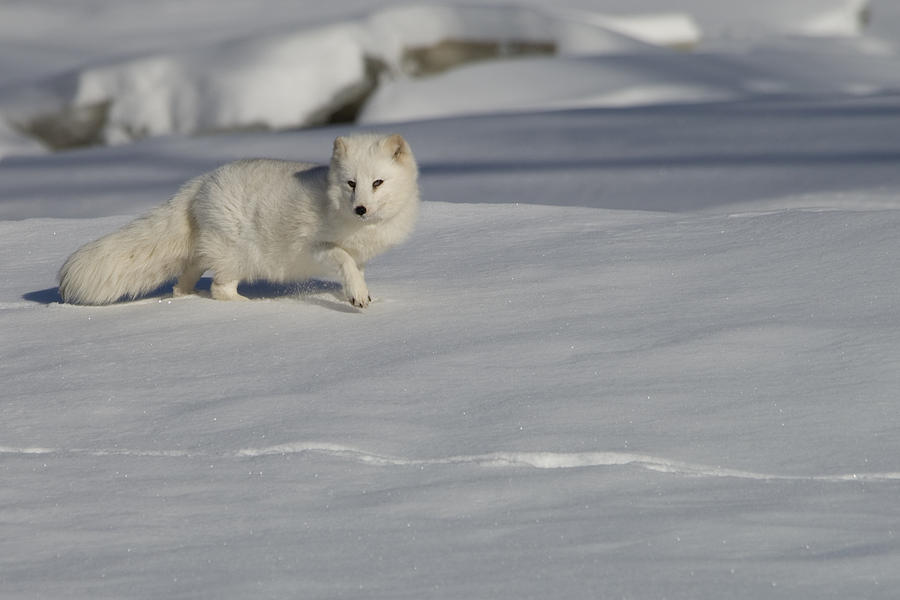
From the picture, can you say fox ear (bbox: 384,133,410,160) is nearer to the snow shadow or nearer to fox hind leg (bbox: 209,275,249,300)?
the snow shadow

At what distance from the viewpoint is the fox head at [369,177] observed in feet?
11.3

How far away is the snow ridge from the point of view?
2205mm

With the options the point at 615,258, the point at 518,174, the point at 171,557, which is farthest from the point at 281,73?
the point at 171,557

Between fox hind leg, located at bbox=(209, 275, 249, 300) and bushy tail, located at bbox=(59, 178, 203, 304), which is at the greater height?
bushy tail, located at bbox=(59, 178, 203, 304)

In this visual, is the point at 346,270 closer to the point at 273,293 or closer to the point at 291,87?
the point at 273,293

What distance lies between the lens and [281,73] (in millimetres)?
10180

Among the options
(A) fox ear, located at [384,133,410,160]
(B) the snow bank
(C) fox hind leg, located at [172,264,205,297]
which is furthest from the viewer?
(B) the snow bank

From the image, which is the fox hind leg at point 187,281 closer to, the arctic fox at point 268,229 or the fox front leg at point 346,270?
the arctic fox at point 268,229

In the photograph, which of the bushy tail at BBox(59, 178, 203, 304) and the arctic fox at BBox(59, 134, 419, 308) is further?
the bushy tail at BBox(59, 178, 203, 304)

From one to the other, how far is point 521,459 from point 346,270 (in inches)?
51.5

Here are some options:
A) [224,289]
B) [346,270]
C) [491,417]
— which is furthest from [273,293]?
[491,417]

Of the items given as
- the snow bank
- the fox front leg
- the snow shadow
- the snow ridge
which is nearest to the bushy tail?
the snow shadow

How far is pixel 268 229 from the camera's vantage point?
11.8ft

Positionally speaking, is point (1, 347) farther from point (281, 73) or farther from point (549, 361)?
point (281, 73)
